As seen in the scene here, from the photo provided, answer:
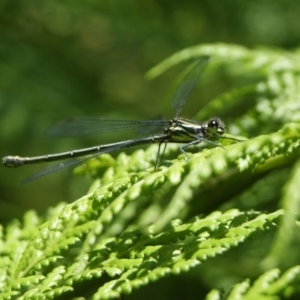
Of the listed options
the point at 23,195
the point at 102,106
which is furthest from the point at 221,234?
the point at 23,195

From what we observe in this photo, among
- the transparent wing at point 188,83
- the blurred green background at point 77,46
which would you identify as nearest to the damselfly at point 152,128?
the transparent wing at point 188,83

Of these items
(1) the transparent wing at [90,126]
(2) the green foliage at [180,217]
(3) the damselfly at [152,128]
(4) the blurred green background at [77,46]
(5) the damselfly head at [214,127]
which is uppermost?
(4) the blurred green background at [77,46]

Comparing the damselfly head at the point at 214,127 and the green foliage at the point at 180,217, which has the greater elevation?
the damselfly head at the point at 214,127

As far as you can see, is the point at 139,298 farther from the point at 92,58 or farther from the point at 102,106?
the point at 92,58

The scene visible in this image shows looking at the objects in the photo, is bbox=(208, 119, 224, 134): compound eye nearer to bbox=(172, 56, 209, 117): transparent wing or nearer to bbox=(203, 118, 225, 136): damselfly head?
bbox=(203, 118, 225, 136): damselfly head

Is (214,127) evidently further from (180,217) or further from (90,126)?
(90,126)

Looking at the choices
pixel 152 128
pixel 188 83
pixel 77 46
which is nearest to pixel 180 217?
pixel 152 128

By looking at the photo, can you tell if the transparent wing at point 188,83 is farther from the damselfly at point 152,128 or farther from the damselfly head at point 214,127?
the damselfly head at point 214,127

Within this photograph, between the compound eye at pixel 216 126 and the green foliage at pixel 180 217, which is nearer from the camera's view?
the green foliage at pixel 180 217
